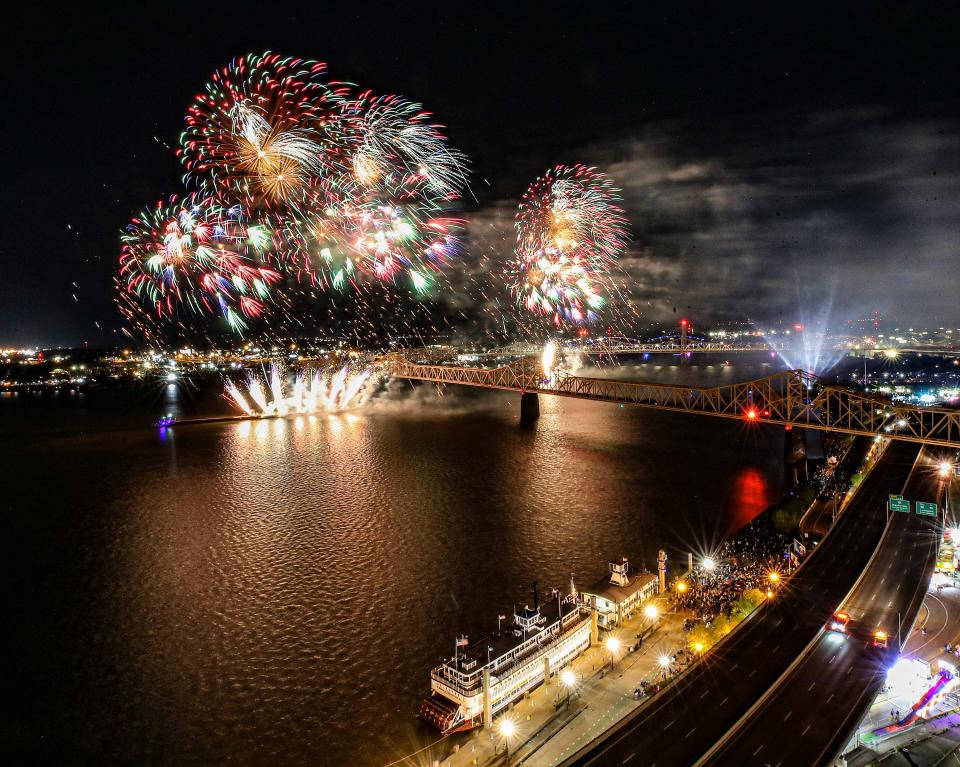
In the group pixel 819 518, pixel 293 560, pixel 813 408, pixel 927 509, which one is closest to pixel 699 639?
pixel 819 518

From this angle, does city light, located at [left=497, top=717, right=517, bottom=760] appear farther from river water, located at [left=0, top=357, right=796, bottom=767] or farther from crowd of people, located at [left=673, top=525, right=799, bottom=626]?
crowd of people, located at [left=673, top=525, right=799, bottom=626]

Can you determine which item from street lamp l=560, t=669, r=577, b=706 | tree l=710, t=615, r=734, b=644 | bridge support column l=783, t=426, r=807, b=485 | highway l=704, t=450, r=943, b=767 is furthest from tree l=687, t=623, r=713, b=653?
bridge support column l=783, t=426, r=807, b=485

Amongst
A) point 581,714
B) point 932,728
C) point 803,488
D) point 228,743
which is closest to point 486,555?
point 581,714

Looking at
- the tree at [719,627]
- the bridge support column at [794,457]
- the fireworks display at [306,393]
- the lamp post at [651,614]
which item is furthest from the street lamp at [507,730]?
the fireworks display at [306,393]

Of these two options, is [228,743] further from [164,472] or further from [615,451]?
[615,451]

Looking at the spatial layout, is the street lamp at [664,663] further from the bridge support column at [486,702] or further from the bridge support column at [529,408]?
→ the bridge support column at [529,408]

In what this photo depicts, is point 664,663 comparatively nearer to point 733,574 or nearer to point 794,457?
point 733,574

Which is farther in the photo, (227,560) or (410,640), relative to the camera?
(227,560)
